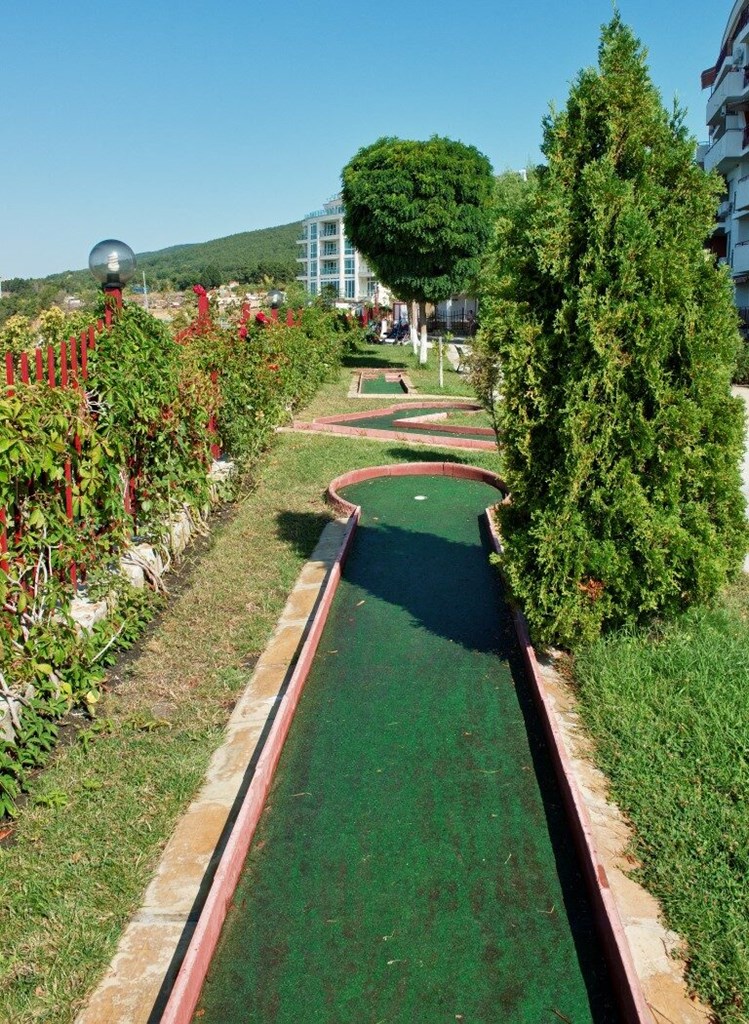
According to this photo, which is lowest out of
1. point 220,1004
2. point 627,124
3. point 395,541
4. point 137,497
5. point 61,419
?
point 220,1004

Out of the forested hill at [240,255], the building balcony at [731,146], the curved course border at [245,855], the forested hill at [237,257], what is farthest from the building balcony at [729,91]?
the forested hill at [240,255]

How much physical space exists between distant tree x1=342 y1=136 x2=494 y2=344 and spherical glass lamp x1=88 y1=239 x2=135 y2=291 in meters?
22.1

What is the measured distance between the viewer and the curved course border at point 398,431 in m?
13.5

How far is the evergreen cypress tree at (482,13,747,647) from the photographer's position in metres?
4.82

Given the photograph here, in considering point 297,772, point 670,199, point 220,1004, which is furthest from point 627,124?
point 220,1004

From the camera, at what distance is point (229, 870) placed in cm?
329

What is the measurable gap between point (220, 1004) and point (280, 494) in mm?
7616

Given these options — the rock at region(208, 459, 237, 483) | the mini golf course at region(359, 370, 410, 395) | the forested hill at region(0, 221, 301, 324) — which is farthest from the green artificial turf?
the forested hill at region(0, 221, 301, 324)

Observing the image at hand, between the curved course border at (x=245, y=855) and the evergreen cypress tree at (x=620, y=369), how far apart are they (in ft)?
2.68

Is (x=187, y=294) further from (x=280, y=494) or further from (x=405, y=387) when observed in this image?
(x=405, y=387)

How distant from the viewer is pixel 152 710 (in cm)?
479

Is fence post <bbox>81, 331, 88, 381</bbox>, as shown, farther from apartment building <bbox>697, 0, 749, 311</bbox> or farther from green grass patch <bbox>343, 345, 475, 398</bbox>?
apartment building <bbox>697, 0, 749, 311</bbox>

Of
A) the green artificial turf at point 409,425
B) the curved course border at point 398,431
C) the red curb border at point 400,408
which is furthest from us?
the red curb border at point 400,408

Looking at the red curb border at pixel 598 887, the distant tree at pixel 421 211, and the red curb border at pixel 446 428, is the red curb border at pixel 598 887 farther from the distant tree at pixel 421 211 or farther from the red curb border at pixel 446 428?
the distant tree at pixel 421 211
